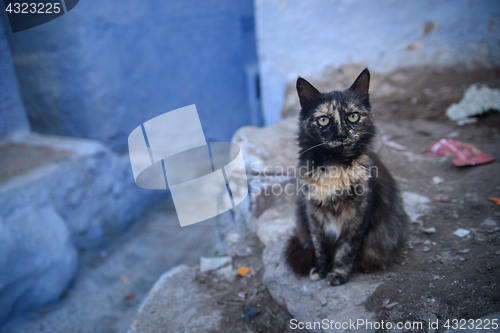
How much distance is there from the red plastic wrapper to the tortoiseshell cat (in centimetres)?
151

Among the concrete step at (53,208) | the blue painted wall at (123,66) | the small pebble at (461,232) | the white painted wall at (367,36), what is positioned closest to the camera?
the small pebble at (461,232)

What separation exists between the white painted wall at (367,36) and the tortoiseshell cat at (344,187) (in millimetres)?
3633

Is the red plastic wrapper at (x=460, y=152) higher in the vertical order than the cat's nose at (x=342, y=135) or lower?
lower

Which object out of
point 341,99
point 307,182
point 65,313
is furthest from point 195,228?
point 341,99

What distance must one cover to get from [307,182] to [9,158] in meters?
2.94

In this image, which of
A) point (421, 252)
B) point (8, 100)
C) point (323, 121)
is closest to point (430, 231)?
point (421, 252)

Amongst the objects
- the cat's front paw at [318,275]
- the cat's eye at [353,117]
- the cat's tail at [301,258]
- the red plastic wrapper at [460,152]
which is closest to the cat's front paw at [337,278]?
the cat's front paw at [318,275]

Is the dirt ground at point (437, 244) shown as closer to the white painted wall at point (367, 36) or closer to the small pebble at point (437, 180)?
the small pebble at point (437, 180)

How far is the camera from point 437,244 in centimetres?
215

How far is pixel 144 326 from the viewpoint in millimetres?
2141

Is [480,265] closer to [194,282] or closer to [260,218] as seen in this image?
[260,218]

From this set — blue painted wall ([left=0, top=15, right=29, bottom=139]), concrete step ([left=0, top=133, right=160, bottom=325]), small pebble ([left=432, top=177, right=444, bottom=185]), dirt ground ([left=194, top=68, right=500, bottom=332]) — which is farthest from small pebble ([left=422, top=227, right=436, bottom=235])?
concrete step ([left=0, top=133, right=160, bottom=325])

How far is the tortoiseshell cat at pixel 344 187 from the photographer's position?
5.70ft

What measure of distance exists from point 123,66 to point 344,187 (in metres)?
4.05
